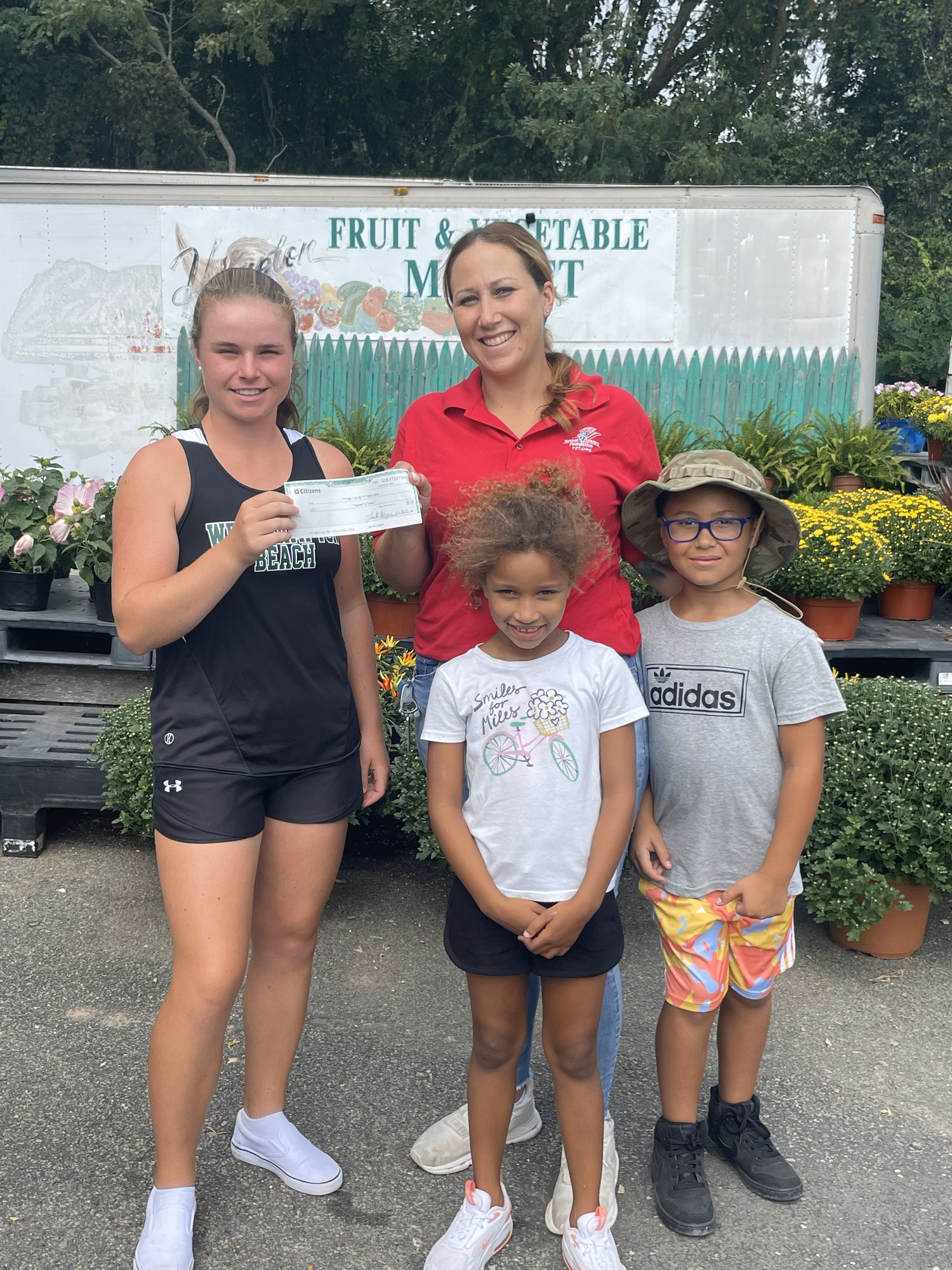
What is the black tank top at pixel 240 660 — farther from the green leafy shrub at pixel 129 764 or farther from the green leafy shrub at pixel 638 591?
the green leafy shrub at pixel 638 591

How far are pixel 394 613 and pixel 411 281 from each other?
3571 millimetres

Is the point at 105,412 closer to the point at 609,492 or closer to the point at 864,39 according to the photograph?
the point at 609,492

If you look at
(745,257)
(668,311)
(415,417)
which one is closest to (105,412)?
(668,311)

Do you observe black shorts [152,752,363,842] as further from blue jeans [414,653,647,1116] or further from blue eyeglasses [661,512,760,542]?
blue eyeglasses [661,512,760,542]

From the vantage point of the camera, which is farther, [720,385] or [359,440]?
[720,385]

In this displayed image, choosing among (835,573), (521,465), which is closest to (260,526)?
(521,465)

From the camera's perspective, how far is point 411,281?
7.47 m

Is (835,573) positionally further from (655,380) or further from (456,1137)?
(655,380)

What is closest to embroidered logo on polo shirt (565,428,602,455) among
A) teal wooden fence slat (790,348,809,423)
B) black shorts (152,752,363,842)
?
black shorts (152,752,363,842)

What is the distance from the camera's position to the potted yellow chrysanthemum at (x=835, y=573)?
4480 millimetres

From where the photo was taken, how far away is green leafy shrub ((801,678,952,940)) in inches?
135

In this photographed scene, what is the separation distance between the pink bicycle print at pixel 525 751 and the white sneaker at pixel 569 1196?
82cm

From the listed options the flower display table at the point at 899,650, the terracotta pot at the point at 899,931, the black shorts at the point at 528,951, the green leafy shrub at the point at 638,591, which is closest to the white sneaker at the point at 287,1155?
the black shorts at the point at 528,951

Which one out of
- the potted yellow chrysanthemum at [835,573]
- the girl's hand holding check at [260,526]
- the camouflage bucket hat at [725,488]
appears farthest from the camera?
the potted yellow chrysanthemum at [835,573]
